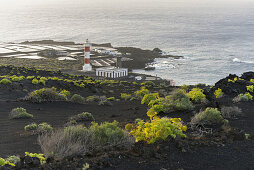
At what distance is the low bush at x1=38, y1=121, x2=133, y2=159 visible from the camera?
27.0 feet

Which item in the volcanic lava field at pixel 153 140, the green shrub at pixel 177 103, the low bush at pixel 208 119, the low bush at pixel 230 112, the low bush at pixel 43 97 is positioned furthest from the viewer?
the low bush at pixel 43 97

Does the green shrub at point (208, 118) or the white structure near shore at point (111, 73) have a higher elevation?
the green shrub at point (208, 118)

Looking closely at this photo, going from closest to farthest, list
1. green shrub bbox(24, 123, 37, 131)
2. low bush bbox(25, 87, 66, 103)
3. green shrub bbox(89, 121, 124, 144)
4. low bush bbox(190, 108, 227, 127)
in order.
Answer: green shrub bbox(89, 121, 124, 144) < low bush bbox(190, 108, 227, 127) < green shrub bbox(24, 123, 37, 131) < low bush bbox(25, 87, 66, 103)

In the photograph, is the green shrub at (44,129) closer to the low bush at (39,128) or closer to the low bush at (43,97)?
the low bush at (39,128)

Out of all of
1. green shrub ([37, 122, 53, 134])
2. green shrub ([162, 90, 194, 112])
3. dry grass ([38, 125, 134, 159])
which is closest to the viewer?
dry grass ([38, 125, 134, 159])

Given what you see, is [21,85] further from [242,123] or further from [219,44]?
[219,44]

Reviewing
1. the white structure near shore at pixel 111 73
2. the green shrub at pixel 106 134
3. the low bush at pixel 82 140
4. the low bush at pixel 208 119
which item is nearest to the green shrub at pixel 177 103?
the low bush at pixel 208 119

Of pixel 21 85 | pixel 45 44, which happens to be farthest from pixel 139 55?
pixel 21 85

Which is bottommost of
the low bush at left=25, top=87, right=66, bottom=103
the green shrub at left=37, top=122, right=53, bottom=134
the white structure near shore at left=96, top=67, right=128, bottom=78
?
the white structure near shore at left=96, top=67, right=128, bottom=78

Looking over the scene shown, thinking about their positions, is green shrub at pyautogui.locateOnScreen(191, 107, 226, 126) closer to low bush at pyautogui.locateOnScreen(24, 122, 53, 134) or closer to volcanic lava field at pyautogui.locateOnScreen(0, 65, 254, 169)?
volcanic lava field at pyautogui.locateOnScreen(0, 65, 254, 169)

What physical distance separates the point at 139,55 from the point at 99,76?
27.4 m

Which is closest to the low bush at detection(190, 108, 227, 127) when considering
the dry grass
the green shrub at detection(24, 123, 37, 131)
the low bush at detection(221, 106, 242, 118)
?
the low bush at detection(221, 106, 242, 118)

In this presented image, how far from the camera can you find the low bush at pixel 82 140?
8219mm

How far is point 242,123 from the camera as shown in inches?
469
